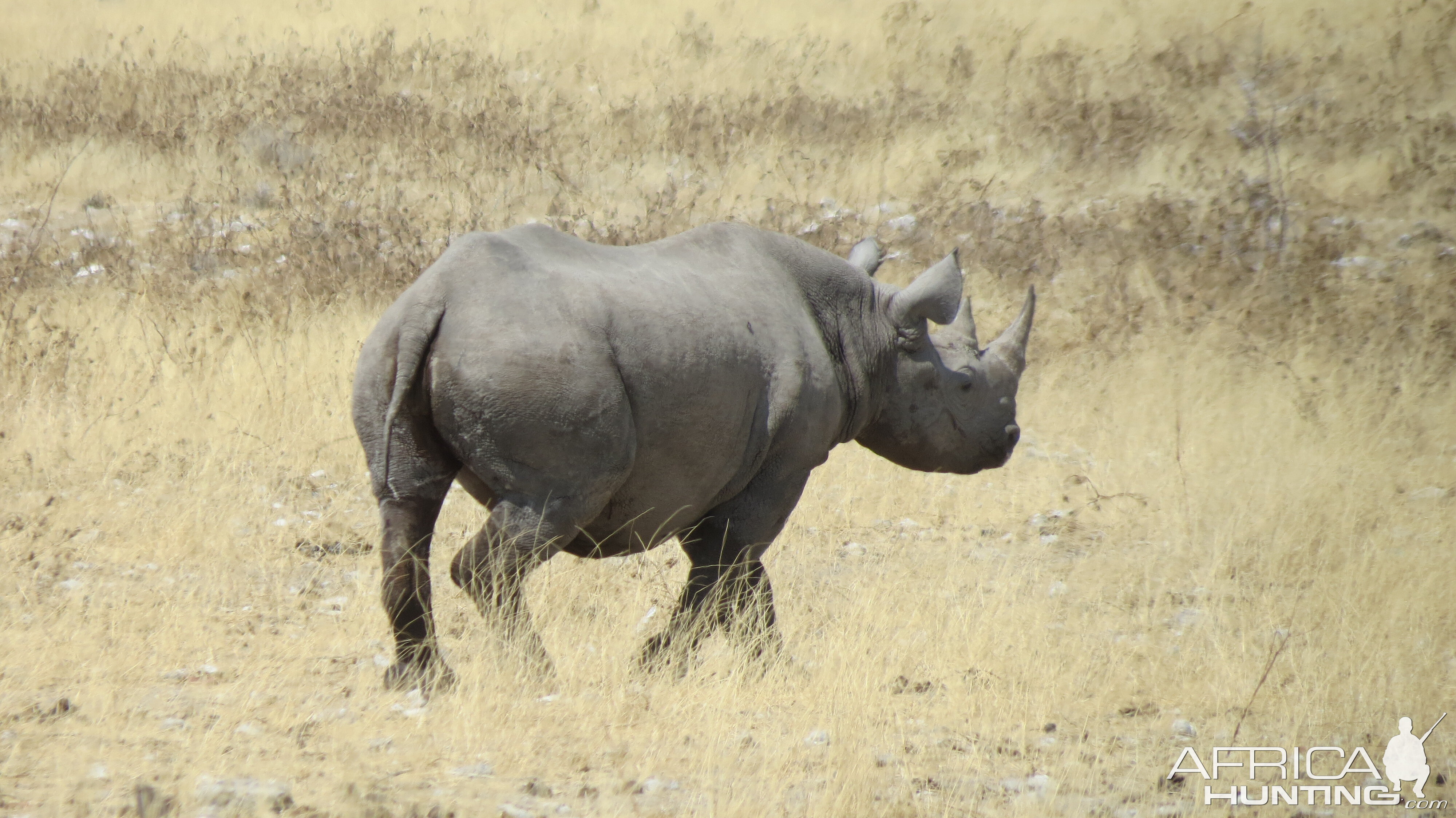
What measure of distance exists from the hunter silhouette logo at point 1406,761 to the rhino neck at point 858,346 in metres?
2.36

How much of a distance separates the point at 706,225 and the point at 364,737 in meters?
2.50

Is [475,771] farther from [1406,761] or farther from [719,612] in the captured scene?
[1406,761]

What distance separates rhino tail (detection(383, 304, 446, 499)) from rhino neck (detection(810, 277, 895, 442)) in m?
1.82

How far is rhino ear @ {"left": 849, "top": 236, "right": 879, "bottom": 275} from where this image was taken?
6504mm

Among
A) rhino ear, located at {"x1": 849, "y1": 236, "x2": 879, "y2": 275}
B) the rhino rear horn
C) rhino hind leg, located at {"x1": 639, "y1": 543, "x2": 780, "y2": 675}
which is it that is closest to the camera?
rhino hind leg, located at {"x1": 639, "y1": 543, "x2": 780, "y2": 675}

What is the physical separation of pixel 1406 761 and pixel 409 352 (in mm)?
3634

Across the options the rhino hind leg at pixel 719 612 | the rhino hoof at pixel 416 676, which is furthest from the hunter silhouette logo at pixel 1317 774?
the rhino hoof at pixel 416 676

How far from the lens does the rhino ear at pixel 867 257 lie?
6504mm

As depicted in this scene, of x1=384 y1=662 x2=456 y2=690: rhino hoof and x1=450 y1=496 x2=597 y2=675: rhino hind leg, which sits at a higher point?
x1=450 y1=496 x2=597 y2=675: rhino hind leg

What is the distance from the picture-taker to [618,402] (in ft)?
15.2

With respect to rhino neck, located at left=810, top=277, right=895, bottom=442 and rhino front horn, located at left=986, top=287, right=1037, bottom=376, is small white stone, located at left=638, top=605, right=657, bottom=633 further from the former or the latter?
rhino front horn, located at left=986, top=287, right=1037, bottom=376

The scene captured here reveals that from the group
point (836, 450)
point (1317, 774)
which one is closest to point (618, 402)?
point (1317, 774)

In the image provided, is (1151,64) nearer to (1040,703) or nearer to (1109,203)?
A: (1109,203)

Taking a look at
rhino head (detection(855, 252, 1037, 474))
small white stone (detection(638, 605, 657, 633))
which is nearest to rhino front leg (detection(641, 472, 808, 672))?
small white stone (detection(638, 605, 657, 633))
